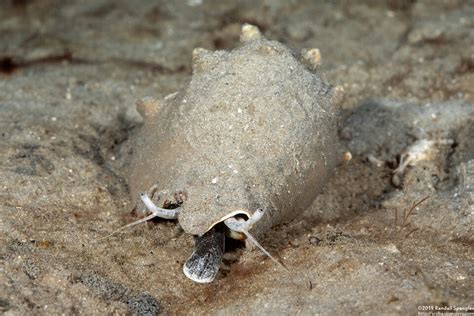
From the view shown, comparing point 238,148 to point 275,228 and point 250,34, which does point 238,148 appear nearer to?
point 275,228

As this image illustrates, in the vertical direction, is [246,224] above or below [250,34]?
below

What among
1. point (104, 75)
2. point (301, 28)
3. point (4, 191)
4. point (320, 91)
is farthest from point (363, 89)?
point (4, 191)

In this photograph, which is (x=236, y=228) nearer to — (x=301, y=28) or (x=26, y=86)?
(x=26, y=86)

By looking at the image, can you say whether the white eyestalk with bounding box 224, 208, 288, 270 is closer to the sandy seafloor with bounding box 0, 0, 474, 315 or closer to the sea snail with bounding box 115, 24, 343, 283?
the sea snail with bounding box 115, 24, 343, 283

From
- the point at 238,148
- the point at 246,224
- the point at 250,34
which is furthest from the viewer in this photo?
the point at 250,34

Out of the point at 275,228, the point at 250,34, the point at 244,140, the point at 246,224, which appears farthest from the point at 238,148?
the point at 250,34

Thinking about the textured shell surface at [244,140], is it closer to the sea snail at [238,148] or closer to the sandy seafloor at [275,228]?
the sea snail at [238,148]

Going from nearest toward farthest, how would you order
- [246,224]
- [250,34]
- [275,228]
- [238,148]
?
1. [246,224]
2. [238,148]
3. [275,228]
4. [250,34]
